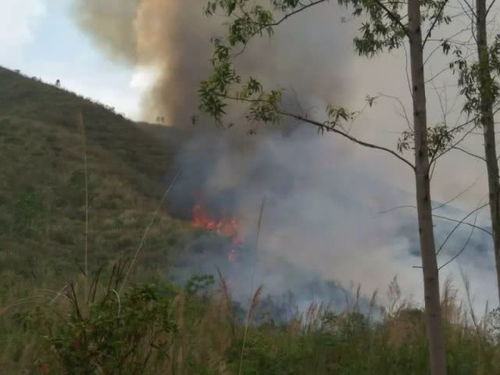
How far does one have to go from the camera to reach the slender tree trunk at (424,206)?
4.49 m

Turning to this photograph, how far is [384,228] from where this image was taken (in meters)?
26.8

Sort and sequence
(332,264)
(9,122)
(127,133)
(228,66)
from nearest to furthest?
(228,66) → (332,264) → (9,122) → (127,133)

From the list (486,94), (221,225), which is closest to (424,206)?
(486,94)

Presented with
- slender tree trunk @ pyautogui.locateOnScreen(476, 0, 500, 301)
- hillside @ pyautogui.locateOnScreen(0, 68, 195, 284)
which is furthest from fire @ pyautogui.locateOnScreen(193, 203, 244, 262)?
slender tree trunk @ pyautogui.locateOnScreen(476, 0, 500, 301)

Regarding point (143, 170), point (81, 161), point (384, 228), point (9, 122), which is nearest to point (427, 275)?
point (384, 228)

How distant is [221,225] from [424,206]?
21.5m

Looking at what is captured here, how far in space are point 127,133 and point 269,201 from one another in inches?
709

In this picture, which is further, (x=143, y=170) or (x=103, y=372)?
(x=143, y=170)

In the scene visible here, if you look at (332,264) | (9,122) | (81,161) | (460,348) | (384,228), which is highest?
(9,122)

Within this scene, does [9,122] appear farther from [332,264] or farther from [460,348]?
[460,348]

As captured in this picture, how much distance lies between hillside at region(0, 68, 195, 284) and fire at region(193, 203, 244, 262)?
162 centimetres

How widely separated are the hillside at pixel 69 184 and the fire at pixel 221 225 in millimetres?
Answer: 1616

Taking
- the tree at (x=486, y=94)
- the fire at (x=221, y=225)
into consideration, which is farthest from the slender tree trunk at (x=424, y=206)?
the fire at (x=221, y=225)

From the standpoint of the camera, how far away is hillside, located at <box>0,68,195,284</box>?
17438 mm
